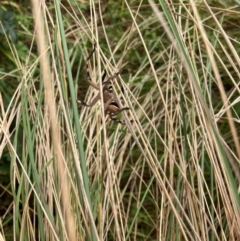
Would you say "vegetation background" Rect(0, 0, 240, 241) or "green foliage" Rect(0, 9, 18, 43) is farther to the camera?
"green foliage" Rect(0, 9, 18, 43)

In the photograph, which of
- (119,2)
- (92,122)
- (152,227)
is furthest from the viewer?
(119,2)

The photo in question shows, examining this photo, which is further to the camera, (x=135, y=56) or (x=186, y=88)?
(x=135, y=56)

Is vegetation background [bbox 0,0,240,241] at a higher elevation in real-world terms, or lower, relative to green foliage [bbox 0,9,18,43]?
lower

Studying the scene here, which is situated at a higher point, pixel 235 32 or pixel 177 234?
pixel 235 32

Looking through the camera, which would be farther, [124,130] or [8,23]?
[8,23]

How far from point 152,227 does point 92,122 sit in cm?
38

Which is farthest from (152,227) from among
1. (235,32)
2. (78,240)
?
(235,32)

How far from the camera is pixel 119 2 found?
1.87m

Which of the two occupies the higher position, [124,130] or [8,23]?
[8,23]

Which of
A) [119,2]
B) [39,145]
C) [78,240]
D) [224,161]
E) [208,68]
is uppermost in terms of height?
[119,2]

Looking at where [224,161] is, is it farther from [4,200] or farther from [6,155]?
[4,200]

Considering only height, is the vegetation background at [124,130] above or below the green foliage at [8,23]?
below

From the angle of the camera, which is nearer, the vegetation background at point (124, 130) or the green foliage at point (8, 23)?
the vegetation background at point (124, 130)

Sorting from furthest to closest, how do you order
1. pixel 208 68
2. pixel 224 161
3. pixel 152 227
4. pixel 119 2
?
pixel 119 2, pixel 152 227, pixel 208 68, pixel 224 161
